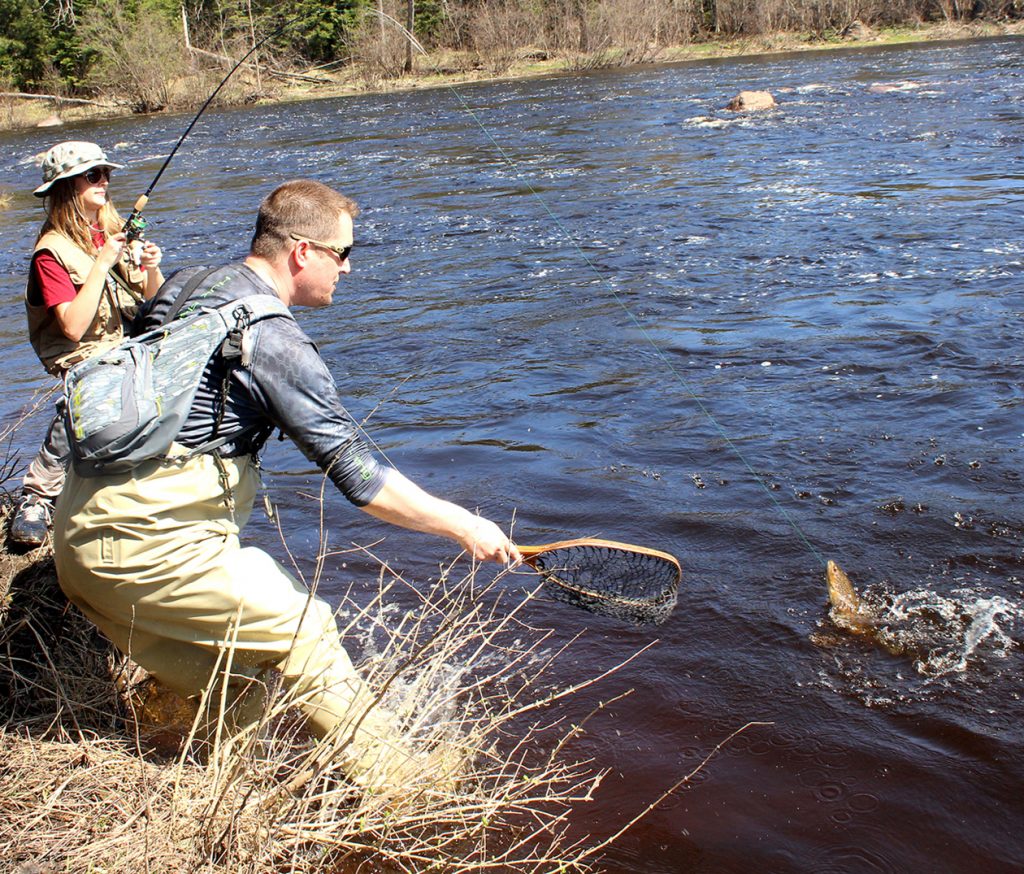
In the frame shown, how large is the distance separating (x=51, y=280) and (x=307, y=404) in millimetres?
2468

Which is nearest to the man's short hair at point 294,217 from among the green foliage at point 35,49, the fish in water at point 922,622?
the fish in water at point 922,622

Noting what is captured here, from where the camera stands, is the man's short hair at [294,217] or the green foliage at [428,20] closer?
the man's short hair at [294,217]

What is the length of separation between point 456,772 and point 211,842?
0.93 meters

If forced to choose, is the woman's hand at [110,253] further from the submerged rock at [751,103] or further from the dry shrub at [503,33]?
the dry shrub at [503,33]

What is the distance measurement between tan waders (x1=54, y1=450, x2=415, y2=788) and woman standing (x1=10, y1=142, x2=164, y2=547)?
1641 mm

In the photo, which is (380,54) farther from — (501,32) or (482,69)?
(501,32)

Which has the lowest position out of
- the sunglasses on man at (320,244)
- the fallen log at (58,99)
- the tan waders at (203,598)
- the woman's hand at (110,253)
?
the tan waders at (203,598)

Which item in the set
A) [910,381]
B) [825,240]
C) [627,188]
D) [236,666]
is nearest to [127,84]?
[627,188]

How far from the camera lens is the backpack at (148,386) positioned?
3016mm

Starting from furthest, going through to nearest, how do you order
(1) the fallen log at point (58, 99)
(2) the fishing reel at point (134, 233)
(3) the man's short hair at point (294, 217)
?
1. (1) the fallen log at point (58, 99)
2. (2) the fishing reel at point (134, 233)
3. (3) the man's short hair at point (294, 217)

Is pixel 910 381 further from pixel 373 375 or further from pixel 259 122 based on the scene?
pixel 259 122

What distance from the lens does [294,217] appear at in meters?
3.39

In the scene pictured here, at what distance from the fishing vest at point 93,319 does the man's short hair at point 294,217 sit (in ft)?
6.04

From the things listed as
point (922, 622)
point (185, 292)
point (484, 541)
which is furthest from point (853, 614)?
point (185, 292)
